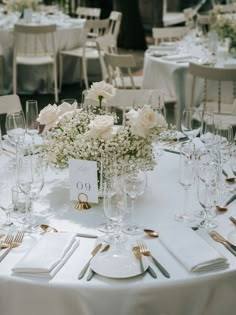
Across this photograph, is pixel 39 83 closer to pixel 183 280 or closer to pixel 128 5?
pixel 128 5

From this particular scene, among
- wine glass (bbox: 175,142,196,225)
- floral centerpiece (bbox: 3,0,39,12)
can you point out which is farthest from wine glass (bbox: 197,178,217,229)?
floral centerpiece (bbox: 3,0,39,12)

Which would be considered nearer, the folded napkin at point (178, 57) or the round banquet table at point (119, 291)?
the round banquet table at point (119, 291)

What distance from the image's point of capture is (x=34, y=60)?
6910mm

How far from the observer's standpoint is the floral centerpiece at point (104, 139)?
2.09 m

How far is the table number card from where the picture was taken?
2049 millimetres

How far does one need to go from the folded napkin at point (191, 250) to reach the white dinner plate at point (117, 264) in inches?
A: 4.8

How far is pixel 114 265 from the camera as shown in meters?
1.71

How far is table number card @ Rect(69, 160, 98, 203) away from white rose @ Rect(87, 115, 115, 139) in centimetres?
11

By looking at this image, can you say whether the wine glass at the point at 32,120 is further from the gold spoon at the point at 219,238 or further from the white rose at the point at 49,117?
the gold spoon at the point at 219,238

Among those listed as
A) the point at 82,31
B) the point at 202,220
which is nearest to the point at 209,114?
the point at 202,220

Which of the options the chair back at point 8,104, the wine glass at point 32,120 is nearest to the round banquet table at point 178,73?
the chair back at point 8,104

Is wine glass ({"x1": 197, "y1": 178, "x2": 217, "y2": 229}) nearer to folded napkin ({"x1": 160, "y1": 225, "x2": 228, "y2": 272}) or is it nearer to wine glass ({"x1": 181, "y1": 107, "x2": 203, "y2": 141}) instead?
folded napkin ({"x1": 160, "y1": 225, "x2": 228, "y2": 272})

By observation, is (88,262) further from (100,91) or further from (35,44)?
(35,44)

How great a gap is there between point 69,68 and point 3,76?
42.3 inches
